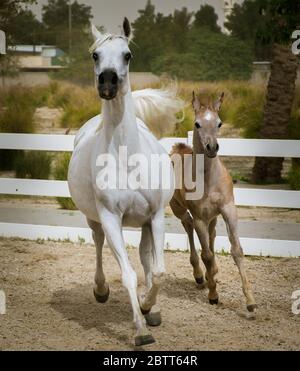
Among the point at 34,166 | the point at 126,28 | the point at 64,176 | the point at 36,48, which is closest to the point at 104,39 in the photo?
the point at 126,28

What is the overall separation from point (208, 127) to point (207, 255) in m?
1.00

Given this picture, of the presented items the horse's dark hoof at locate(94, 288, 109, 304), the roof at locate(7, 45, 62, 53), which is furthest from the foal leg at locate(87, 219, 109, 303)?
the roof at locate(7, 45, 62, 53)

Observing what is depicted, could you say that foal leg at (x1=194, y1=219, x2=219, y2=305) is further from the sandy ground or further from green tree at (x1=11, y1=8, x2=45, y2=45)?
green tree at (x1=11, y1=8, x2=45, y2=45)

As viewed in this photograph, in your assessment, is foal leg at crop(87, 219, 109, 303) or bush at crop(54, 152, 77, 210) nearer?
foal leg at crop(87, 219, 109, 303)

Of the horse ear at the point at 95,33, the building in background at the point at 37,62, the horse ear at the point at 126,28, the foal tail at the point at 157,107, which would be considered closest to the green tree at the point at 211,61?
the building in background at the point at 37,62

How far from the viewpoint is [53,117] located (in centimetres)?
1817

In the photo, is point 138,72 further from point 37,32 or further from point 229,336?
point 229,336

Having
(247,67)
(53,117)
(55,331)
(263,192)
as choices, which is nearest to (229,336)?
(55,331)

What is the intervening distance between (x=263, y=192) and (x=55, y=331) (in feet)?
10.6

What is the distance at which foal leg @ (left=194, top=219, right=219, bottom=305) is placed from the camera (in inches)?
198

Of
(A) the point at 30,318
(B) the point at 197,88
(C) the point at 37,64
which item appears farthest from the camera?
(C) the point at 37,64

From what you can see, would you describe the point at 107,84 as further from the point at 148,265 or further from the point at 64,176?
the point at 64,176

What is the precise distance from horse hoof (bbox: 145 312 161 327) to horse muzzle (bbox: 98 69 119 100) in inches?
63.9

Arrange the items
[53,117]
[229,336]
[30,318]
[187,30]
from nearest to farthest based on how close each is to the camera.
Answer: [229,336]
[30,318]
[53,117]
[187,30]
